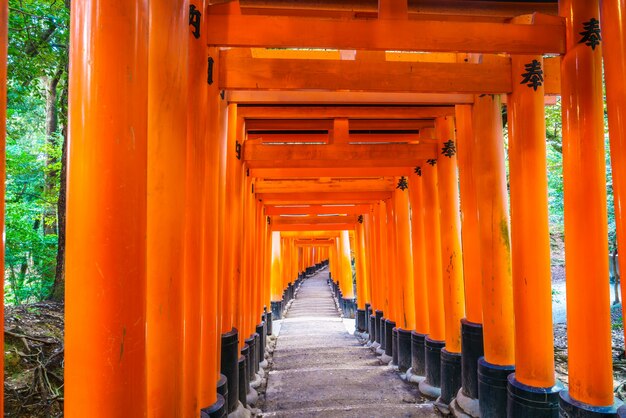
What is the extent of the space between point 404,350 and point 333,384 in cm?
168

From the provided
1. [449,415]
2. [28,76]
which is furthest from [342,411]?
[28,76]

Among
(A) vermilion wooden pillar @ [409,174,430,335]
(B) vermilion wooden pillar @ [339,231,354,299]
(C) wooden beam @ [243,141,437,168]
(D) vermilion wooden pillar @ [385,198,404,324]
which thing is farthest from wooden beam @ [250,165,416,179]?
(B) vermilion wooden pillar @ [339,231,354,299]

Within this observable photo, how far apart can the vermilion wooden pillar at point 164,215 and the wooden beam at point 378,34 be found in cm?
81

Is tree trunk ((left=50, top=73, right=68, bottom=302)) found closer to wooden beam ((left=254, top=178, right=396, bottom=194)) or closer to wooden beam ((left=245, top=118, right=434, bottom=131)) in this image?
wooden beam ((left=245, top=118, right=434, bottom=131))

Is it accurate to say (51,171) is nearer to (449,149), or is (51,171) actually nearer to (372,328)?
(449,149)

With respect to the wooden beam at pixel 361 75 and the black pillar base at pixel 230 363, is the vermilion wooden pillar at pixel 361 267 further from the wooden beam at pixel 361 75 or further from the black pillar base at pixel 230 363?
the wooden beam at pixel 361 75

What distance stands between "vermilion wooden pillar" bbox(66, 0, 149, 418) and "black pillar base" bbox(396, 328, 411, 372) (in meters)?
6.93

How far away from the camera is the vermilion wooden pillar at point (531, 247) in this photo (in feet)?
12.5

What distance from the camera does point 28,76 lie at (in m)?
5.54

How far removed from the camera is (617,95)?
2.79m

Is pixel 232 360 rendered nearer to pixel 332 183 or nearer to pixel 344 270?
pixel 332 183

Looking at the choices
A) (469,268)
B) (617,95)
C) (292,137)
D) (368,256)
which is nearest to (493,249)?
(469,268)

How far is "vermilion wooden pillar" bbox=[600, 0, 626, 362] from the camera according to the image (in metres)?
2.75

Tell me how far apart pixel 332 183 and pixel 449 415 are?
5.17 metres
